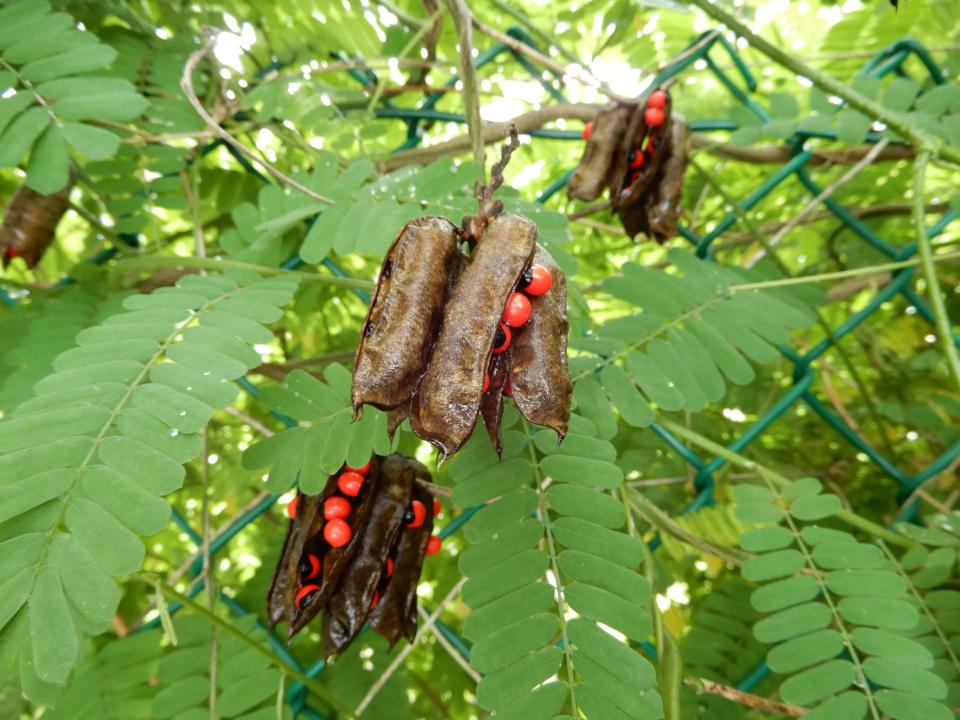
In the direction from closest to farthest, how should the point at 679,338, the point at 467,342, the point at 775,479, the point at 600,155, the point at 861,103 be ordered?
the point at 467,342, the point at 679,338, the point at 775,479, the point at 861,103, the point at 600,155

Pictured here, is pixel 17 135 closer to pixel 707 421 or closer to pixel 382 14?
pixel 382 14

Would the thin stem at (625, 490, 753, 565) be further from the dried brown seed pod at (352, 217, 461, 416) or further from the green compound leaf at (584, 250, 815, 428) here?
the dried brown seed pod at (352, 217, 461, 416)

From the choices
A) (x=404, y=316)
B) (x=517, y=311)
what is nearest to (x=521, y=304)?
(x=517, y=311)

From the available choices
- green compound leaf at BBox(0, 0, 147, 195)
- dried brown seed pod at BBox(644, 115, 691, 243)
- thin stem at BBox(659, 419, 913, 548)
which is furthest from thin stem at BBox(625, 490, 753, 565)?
green compound leaf at BBox(0, 0, 147, 195)

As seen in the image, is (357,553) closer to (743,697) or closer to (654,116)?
(743,697)

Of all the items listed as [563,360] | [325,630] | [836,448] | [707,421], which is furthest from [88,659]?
[836,448]

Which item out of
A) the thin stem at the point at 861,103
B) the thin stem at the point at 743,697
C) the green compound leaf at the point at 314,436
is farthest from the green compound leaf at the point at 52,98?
the thin stem at the point at 743,697
